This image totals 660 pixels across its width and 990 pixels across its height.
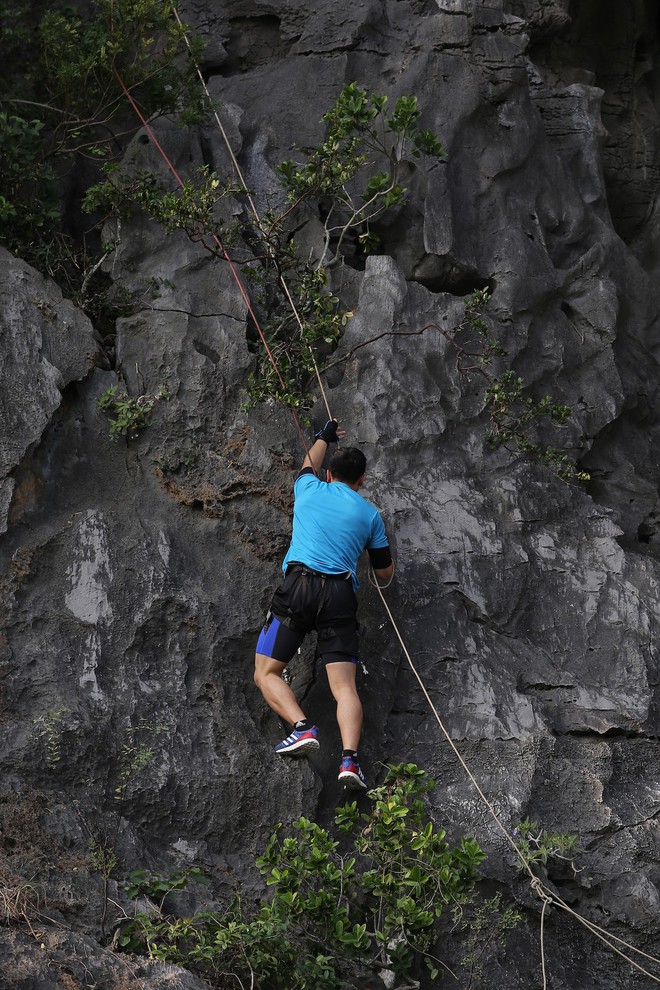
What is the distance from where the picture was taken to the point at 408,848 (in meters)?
4.95

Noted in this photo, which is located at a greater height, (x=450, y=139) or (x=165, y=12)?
(x=165, y=12)

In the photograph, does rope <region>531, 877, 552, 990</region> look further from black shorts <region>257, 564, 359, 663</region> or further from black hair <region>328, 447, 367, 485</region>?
black hair <region>328, 447, 367, 485</region>

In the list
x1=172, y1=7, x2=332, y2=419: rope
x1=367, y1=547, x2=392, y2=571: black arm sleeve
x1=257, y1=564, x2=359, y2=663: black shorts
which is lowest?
x1=367, y1=547, x2=392, y2=571: black arm sleeve

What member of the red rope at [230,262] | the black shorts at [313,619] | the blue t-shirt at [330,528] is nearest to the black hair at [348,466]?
the blue t-shirt at [330,528]

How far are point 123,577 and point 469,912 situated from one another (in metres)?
2.42

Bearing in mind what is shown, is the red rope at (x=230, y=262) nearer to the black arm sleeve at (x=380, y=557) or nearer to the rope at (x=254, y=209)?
the rope at (x=254, y=209)

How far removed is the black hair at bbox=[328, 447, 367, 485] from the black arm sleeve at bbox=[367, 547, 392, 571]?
1.29 feet

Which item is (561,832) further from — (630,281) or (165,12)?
(165,12)

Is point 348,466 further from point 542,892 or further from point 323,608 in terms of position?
point 542,892

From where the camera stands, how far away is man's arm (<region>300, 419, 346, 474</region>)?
229 inches

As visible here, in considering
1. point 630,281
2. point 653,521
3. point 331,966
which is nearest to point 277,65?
point 630,281

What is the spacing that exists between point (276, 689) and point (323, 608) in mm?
468

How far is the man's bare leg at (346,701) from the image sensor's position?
5098 mm

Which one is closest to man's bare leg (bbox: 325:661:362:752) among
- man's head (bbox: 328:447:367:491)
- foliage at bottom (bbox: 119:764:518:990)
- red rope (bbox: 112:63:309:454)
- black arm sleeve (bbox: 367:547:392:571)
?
foliage at bottom (bbox: 119:764:518:990)
